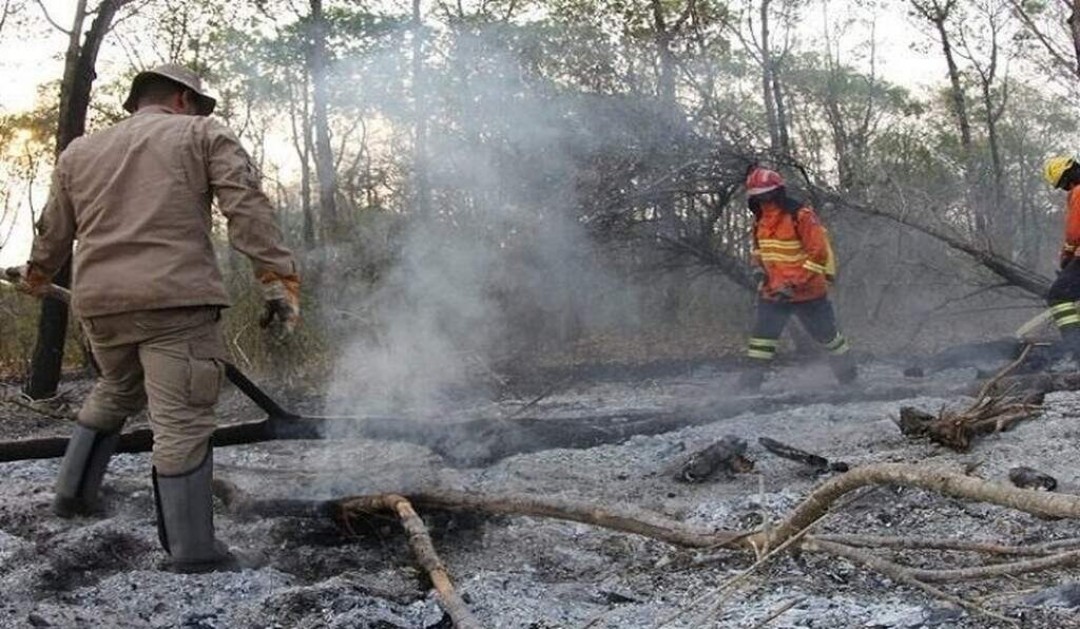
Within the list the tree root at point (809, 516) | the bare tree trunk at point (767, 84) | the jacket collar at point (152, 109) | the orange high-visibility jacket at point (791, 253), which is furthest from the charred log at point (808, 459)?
the bare tree trunk at point (767, 84)

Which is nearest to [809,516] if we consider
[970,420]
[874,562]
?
[874,562]

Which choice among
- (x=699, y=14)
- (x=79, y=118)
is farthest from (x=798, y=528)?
(x=699, y=14)

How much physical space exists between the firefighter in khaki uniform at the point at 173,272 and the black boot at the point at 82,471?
1.19 ft

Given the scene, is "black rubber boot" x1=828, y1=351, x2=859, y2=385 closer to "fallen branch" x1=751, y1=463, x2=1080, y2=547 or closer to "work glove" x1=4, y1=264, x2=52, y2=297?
"fallen branch" x1=751, y1=463, x2=1080, y2=547

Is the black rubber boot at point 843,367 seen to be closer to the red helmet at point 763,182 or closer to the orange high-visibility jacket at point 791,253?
the orange high-visibility jacket at point 791,253

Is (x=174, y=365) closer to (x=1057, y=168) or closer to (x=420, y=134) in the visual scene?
(x=420, y=134)

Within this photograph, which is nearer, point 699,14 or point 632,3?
point 632,3

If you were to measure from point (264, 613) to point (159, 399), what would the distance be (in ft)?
3.05

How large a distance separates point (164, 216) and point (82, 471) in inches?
42.8

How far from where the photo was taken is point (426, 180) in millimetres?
9258

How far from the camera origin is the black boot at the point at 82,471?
3676 millimetres

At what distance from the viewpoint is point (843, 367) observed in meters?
6.95

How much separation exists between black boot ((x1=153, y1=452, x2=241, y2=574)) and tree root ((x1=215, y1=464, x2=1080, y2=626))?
429 mm

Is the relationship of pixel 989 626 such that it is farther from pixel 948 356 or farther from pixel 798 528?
pixel 948 356
